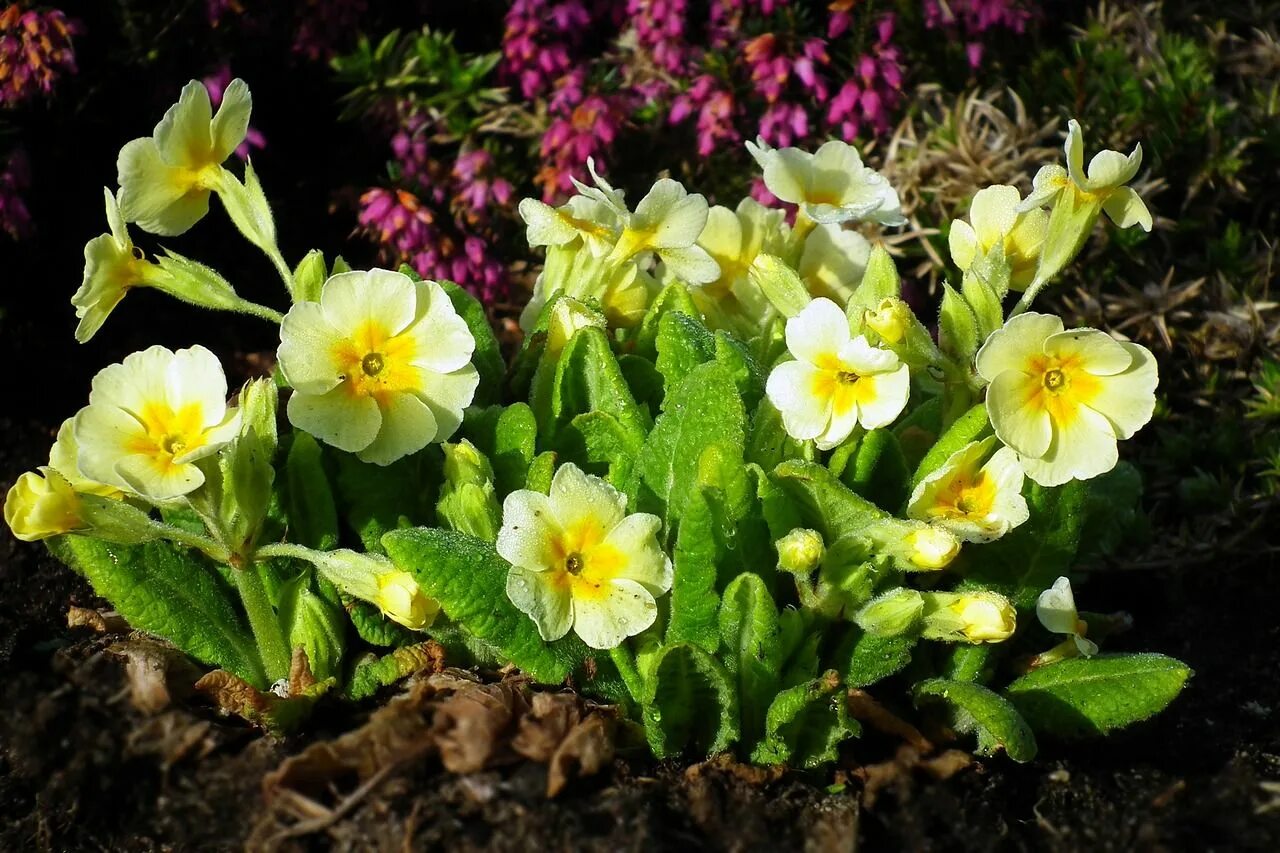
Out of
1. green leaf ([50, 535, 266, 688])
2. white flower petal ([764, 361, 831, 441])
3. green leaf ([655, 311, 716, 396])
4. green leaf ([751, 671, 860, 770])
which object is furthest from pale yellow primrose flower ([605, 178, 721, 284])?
green leaf ([50, 535, 266, 688])

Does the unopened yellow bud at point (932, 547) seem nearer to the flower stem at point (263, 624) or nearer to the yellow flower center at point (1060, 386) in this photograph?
the yellow flower center at point (1060, 386)

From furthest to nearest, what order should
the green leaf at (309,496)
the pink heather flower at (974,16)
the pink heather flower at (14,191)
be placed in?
the pink heather flower at (974,16) < the pink heather flower at (14,191) < the green leaf at (309,496)

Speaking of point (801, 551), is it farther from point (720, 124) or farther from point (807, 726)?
point (720, 124)

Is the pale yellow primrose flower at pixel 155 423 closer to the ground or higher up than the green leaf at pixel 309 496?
higher up

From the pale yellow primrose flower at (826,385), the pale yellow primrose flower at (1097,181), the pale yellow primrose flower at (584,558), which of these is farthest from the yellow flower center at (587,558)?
the pale yellow primrose flower at (1097,181)

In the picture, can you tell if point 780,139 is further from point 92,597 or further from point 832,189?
point 92,597

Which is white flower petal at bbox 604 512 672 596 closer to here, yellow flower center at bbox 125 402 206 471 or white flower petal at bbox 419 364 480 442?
white flower petal at bbox 419 364 480 442

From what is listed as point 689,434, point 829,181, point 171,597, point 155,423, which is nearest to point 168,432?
point 155,423

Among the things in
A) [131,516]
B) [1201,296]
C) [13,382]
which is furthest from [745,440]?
[13,382]
